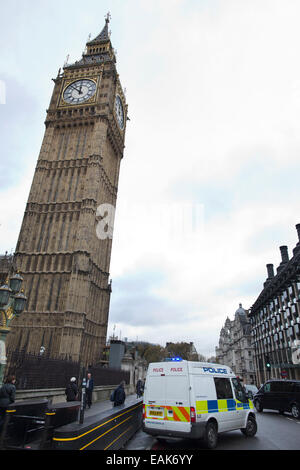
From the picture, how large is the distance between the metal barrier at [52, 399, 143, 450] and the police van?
94cm

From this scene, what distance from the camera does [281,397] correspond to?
16547 millimetres

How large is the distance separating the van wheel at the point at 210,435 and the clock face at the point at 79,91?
5034 centimetres

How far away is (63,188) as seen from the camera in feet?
142

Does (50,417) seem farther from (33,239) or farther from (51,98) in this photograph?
(51,98)

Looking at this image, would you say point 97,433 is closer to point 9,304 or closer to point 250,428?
point 9,304

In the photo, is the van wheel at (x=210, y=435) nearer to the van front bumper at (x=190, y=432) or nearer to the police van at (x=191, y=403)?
the police van at (x=191, y=403)

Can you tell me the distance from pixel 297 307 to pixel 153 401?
38626 millimetres

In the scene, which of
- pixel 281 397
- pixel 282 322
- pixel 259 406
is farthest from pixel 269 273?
pixel 281 397

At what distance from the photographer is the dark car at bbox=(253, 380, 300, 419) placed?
50.8ft

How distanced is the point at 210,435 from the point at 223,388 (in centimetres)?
161

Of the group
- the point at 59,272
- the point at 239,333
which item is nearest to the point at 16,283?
the point at 59,272

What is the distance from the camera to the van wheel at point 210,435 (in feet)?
27.0

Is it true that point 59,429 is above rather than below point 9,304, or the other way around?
below

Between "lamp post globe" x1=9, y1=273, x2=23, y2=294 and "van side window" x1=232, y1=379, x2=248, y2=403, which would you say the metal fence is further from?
"van side window" x1=232, y1=379, x2=248, y2=403
